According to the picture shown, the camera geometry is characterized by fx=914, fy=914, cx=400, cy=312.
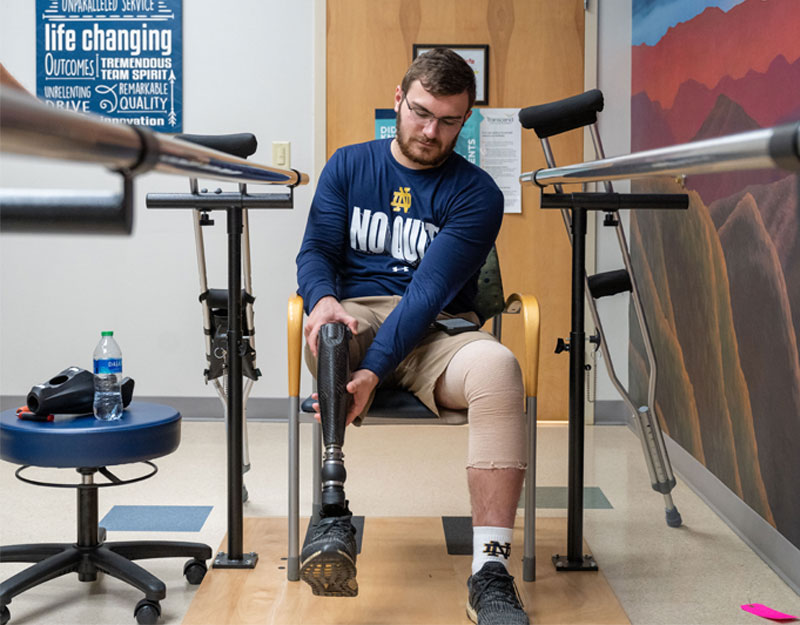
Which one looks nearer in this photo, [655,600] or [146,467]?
[655,600]

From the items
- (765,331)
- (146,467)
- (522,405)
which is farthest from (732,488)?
(146,467)

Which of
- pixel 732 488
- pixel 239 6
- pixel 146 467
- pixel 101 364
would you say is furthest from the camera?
pixel 239 6

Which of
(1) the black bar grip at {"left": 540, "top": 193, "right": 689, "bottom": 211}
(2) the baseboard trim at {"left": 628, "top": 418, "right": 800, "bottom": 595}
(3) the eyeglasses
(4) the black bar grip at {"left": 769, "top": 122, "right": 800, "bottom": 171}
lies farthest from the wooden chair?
(4) the black bar grip at {"left": 769, "top": 122, "right": 800, "bottom": 171}

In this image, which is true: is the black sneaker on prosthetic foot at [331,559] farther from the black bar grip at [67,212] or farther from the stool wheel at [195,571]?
the black bar grip at [67,212]

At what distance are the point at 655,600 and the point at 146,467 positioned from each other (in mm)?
1830

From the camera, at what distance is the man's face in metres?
2.13

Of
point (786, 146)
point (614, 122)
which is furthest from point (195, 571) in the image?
point (614, 122)

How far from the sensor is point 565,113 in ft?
7.47

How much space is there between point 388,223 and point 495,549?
32.9 inches

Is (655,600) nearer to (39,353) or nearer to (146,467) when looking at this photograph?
(146,467)

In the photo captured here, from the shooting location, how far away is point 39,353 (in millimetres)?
3988

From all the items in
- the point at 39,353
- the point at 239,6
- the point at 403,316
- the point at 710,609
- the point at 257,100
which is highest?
the point at 239,6

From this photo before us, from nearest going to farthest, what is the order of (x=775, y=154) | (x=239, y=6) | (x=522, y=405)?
(x=775, y=154), (x=522, y=405), (x=239, y=6)

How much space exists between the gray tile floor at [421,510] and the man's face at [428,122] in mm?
1089
